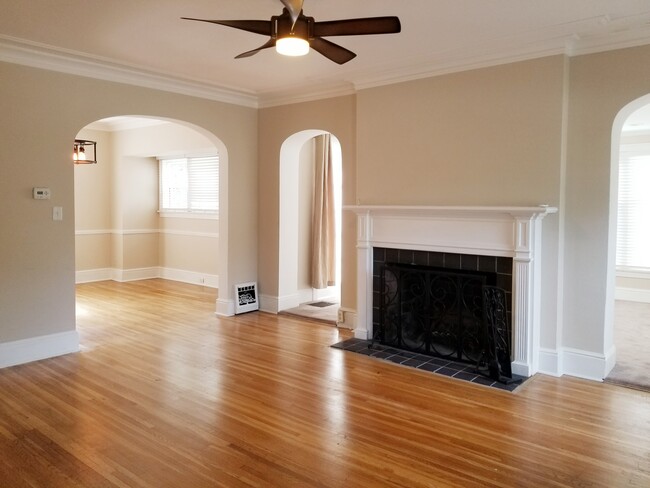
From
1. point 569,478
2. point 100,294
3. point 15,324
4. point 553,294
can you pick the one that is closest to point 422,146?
point 553,294

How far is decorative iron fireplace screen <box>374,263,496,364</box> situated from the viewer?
4355 mm

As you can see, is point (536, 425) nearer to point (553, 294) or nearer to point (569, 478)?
point (569, 478)

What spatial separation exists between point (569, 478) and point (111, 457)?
248 cm

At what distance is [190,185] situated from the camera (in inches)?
341

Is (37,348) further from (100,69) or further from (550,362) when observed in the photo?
(550,362)

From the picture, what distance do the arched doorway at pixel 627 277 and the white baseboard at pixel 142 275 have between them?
6.00 m

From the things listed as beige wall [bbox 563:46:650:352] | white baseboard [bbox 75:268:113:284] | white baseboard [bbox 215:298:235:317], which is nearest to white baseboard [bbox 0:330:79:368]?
white baseboard [bbox 215:298:235:317]

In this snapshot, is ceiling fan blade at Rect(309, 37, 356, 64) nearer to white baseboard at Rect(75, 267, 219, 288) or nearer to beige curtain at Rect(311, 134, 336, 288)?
beige curtain at Rect(311, 134, 336, 288)

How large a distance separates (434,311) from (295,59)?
2.68m

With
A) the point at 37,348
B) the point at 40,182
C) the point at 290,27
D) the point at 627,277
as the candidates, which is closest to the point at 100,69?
the point at 40,182

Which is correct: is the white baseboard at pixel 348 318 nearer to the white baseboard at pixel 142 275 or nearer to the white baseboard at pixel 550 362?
the white baseboard at pixel 550 362

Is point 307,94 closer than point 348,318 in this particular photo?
No

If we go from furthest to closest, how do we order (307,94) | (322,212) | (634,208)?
(634,208), (322,212), (307,94)

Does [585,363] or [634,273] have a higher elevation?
[634,273]
